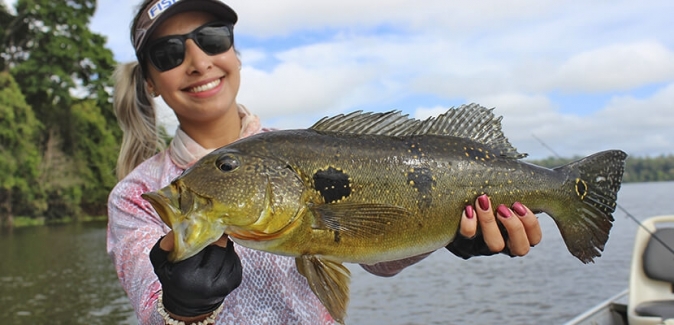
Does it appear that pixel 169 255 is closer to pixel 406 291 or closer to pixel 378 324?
pixel 378 324

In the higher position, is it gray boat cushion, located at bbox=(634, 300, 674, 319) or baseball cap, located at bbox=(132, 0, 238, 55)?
baseball cap, located at bbox=(132, 0, 238, 55)

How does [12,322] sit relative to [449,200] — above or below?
below

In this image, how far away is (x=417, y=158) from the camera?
109 inches

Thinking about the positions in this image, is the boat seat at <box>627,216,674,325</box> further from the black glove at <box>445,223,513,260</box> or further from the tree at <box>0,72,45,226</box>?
the tree at <box>0,72,45,226</box>

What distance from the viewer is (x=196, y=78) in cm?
330

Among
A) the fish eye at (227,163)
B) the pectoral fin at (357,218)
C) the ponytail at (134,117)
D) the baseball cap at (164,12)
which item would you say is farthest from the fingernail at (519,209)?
the ponytail at (134,117)

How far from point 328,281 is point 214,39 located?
164 cm

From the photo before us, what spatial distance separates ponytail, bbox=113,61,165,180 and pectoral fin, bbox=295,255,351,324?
1947mm

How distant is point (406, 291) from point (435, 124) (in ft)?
59.2

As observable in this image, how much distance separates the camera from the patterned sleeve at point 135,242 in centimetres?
286

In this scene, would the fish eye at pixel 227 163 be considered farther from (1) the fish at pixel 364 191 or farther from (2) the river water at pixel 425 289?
(2) the river water at pixel 425 289

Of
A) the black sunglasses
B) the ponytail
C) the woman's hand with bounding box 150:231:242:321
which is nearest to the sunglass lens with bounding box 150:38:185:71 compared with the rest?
the black sunglasses

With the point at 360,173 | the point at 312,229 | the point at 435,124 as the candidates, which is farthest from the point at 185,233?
the point at 435,124

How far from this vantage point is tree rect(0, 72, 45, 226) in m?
40.3
